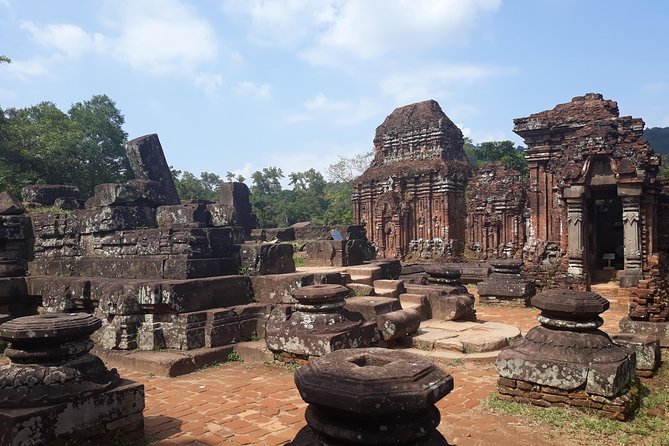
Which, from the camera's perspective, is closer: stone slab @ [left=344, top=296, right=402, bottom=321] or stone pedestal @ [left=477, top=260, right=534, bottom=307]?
stone slab @ [left=344, top=296, right=402, bottom=321]

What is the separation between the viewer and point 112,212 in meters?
7.94

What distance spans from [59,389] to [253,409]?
5.46ft

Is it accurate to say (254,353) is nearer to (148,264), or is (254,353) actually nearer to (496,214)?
(148,264)

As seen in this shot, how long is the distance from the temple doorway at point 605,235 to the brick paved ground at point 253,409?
10986 mm

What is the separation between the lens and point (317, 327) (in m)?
5.89

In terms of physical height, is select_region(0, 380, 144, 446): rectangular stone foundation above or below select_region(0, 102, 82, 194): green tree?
below

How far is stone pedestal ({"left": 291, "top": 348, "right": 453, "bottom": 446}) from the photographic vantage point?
2.44 metres

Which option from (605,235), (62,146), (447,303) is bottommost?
(447,303)

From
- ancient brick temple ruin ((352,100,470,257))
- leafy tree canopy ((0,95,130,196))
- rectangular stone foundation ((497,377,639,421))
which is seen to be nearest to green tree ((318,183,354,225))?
ancient brick temple ruin ((352,100,470,257))

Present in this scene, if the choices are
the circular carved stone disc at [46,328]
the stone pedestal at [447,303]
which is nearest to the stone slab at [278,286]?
the stone pedestal at [447,303]

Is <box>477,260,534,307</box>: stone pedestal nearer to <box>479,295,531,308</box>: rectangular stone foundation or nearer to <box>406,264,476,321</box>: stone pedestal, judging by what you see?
<box>479,295,531,308</box>: rectangular stone foundation

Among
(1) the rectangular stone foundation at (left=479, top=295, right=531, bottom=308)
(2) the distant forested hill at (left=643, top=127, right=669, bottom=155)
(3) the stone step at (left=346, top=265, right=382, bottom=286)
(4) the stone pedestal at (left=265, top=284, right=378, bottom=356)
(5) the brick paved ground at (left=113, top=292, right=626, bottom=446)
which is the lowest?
(1) the rectangular stone foundation at (left=479, top=295, right=531, bottom=308)

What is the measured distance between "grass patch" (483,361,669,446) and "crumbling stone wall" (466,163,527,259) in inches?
503

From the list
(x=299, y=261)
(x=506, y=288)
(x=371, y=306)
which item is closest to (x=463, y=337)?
(x=371, y=306)
